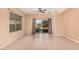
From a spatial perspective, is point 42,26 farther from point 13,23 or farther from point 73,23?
point 73,23

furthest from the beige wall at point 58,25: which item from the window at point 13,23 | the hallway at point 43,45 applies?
the hallway at point 43,45

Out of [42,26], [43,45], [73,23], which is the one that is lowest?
[43,45]

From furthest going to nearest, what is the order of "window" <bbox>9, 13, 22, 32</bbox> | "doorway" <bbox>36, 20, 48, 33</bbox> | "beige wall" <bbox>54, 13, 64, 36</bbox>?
"doorway" <bbox>36, 20, 48, 33</bbox> → "beige wall" <bbox>54, 13, 64, 36</bbox> → "window" <bbox>9, 13, 22, 32</bbox>

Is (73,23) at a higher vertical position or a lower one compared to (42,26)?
higher

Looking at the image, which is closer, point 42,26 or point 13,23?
point 13,23

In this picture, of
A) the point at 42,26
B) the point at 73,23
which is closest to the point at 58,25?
the point at 73,23

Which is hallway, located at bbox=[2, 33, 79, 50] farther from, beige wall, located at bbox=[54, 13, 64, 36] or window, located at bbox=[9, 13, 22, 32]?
beige wall, located at bbox=[54, 13, 64, 36]

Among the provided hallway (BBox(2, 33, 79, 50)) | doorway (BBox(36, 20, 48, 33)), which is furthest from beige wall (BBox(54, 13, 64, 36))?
doorway (BBox(36, 20, 48, 33))

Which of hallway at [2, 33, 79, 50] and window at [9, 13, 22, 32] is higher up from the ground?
window at [9, 13, 22, 32]

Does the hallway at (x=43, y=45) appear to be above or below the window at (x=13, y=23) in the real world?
below

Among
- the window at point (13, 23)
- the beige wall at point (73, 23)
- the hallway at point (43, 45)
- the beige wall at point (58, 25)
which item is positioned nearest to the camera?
the hallway at point (43, 45)

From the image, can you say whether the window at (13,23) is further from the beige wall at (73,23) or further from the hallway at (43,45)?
the beige wall at (73,23)
